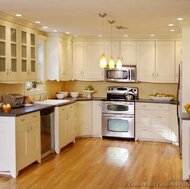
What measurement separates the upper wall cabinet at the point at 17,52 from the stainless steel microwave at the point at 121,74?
7.36 feet

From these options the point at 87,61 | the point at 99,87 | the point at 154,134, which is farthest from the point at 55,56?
the point at 154,134

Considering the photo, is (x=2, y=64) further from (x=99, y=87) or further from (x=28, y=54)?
(x=99, y=87)

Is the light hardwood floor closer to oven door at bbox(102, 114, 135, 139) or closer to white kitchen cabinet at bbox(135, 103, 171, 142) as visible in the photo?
white kitchen cabinet at bbox(135, 103, 171, 142)

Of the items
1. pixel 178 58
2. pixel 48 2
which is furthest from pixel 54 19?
pixel 178 58

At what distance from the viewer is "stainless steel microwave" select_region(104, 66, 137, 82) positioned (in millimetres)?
7430

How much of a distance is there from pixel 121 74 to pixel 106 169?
3.10 metres

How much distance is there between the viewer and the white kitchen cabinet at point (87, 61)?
7.64 metres

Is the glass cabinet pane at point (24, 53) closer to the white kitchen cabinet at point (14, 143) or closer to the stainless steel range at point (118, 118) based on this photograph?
the white kitchen cabinet at point (14, 143)

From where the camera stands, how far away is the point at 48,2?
4.01 metres

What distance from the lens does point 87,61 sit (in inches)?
303

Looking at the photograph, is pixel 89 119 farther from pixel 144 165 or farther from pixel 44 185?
pixel 44 185

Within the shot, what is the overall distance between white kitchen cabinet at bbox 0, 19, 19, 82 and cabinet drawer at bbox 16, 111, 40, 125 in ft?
2.29

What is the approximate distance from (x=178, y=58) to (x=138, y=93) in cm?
132

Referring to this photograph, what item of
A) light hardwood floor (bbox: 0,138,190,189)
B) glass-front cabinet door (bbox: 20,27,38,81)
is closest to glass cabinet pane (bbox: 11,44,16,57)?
glass-front cabinet door (bbox: 20,27,38,81)
